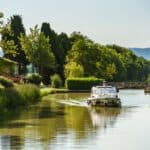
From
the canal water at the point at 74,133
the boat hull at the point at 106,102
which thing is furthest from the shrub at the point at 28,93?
the canal water at the point at 74,133

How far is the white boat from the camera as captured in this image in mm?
57250

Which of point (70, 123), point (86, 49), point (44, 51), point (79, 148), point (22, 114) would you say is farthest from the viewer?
point (86, 49)

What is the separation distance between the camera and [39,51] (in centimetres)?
12212

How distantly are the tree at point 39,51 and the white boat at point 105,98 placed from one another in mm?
61739

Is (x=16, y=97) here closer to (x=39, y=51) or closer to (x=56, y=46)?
(x=39, y=51)

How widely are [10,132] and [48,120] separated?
8.18 metres

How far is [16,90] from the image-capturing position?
53.8 m

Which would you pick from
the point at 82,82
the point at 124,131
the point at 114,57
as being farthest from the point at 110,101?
the point at 114,57

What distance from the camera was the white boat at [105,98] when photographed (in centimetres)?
5725

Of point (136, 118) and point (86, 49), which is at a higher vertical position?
point (86, 49)

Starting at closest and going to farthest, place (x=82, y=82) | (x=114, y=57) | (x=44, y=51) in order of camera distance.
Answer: (x=82, y=82), (x=44, y=51), (x=114, y=57)

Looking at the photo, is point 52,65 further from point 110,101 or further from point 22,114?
point 22,114

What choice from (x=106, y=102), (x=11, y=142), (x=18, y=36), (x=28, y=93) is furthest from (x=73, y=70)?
(x=11, y=142)

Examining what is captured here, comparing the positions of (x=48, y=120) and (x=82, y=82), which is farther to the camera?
(x=82, y=82)
